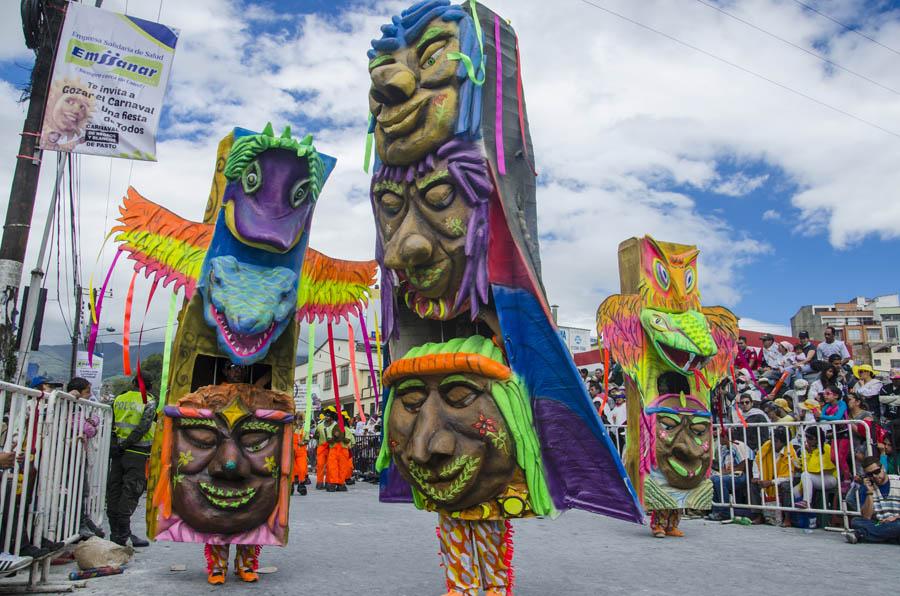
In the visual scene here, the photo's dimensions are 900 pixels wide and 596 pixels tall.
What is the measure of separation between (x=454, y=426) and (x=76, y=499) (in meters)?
4.06

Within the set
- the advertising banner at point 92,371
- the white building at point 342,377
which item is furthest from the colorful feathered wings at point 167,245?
the white building at point 342,377

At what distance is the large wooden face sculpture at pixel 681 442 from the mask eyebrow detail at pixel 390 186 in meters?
3.92

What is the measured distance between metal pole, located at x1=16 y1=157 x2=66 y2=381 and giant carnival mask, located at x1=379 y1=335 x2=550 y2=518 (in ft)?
17.6

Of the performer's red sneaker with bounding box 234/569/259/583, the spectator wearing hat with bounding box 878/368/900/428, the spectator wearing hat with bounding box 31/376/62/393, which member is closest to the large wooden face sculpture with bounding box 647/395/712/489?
the spectator wearing hat with bounding box 878/368/900/428

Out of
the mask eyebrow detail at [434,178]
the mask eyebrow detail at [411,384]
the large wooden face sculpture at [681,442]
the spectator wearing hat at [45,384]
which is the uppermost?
the mask eyebrow detail at [434,178]

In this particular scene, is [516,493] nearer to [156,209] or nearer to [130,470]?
[156,209]

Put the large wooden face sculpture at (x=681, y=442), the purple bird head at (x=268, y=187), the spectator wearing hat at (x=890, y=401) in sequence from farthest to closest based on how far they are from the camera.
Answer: the spectator wearing hat at (x=890, y=401) < the large wooden face sculpture at (x=681, y=442) < the purple bird head at (x=268, y=187)

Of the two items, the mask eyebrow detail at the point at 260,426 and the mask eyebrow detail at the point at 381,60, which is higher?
the mask eyebrow detail at the point at 381,60

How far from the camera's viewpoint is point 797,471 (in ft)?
25.7

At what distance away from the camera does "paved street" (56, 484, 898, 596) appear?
4531mm

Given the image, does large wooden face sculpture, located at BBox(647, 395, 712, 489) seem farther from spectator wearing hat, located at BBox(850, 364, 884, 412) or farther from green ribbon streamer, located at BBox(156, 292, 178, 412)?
green ribbon streamer, located at BBox(156, 292, 178, 412)

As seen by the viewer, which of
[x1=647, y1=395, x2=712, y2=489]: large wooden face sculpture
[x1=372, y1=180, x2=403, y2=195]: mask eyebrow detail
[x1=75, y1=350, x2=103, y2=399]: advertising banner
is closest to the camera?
[x1=372, y1=180, x2=403, y2=195]: mask eyebrow detail

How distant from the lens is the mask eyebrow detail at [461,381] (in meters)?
3.56

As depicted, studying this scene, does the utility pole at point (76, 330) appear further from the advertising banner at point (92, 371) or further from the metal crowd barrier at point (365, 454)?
the metal crowd barrier at point (365, 454)
